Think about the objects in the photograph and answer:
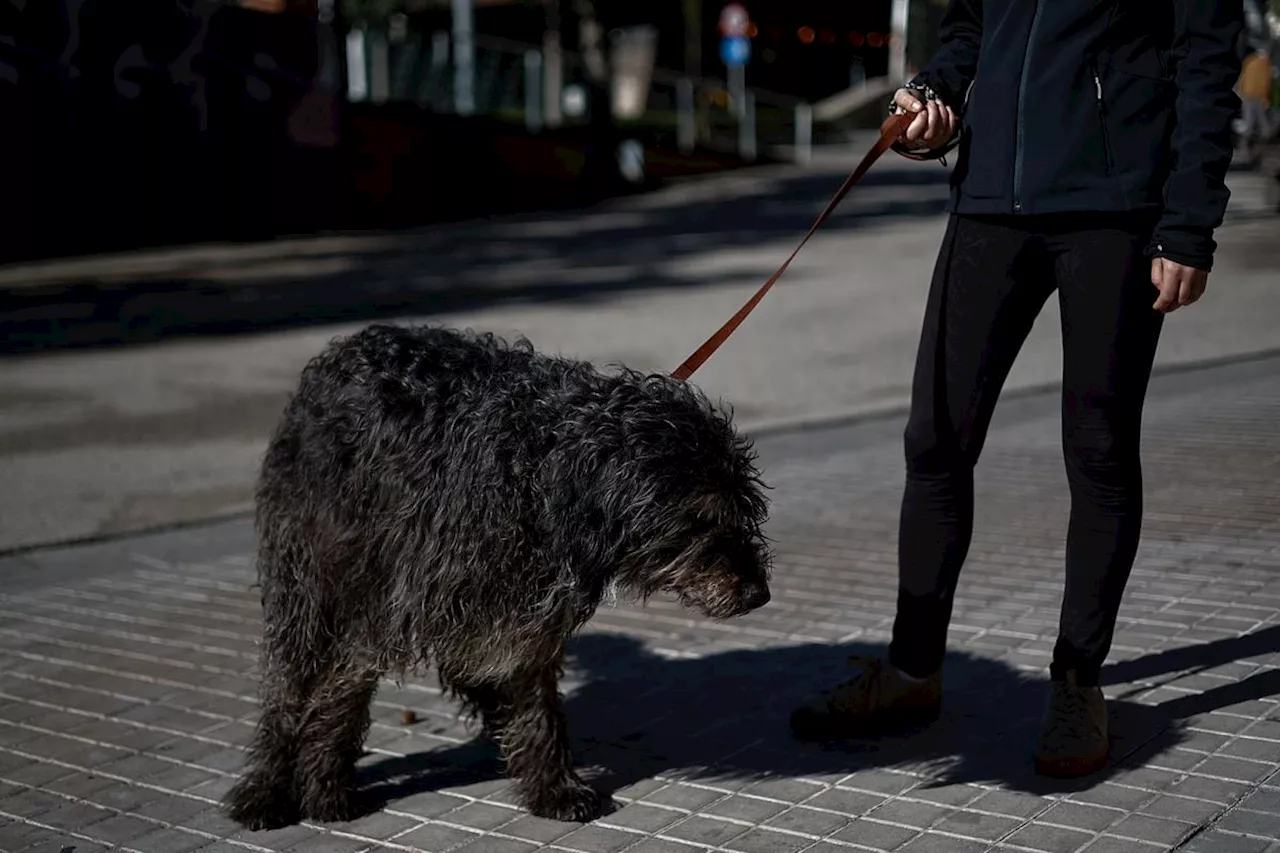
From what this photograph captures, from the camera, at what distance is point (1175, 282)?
142 inches

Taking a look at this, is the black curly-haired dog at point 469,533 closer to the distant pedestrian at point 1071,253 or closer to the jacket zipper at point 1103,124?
the distant pedestrian at point 1071,253

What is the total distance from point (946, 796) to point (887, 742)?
1.35ft

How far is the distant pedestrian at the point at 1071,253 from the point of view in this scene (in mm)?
3604

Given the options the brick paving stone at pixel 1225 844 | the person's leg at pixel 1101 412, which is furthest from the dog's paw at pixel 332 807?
the brick paving stone at pixel 1225 844

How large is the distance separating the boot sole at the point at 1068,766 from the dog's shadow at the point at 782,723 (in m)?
0.02

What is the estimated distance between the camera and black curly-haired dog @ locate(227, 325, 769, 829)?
3340mm

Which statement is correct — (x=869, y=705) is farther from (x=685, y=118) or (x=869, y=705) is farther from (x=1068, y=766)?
(x=685, y=118)

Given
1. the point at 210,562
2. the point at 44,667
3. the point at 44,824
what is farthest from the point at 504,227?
the point at 44,824

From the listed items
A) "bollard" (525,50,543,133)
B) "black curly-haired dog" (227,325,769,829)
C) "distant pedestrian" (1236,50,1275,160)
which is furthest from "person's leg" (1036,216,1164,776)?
"bollard" (525,50,543,133)

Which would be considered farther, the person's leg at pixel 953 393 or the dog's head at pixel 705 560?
the person's leg at pixel 953 393

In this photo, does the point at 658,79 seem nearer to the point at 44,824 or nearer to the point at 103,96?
the point at 103,96

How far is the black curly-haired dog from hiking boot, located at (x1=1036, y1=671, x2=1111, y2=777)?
920mm

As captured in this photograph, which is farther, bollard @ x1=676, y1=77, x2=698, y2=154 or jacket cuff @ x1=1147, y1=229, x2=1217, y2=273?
bollard @ x1=676, y1=77, x2=698, y2=154

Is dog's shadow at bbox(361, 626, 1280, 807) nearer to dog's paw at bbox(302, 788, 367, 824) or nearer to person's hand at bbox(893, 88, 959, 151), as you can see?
dog's paw at bbox(302, 788, 367, 824)
